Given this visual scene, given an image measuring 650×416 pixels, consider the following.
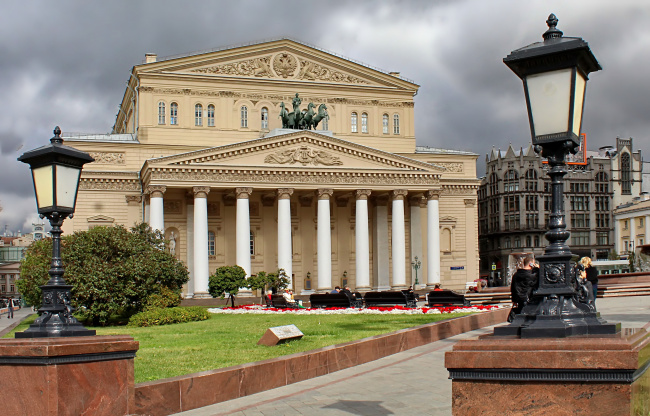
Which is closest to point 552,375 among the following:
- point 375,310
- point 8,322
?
point 375,310

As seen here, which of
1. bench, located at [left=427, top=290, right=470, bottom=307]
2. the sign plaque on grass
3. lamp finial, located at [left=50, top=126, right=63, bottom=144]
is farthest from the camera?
bench, located at [left=427, top=290, right=470, bottom=307]

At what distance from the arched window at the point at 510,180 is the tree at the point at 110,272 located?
7267 centimetres

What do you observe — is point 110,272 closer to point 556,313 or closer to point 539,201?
point 556,313

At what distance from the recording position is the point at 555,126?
6680 millimetres

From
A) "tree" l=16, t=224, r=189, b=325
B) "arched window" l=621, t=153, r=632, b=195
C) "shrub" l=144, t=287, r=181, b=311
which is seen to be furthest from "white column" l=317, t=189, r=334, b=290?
"arched window" l=621, t=153, r=632, b=195

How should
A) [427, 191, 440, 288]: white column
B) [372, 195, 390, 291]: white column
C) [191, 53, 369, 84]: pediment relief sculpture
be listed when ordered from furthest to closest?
[372, 195, 390, 291]: white column, [191, 53, 369, 84]: pediment relief sculpture, [427, 191, 440, 288]: white column

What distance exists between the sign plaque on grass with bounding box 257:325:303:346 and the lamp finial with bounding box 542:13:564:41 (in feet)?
41.0

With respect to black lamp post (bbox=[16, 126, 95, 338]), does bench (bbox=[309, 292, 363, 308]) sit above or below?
below

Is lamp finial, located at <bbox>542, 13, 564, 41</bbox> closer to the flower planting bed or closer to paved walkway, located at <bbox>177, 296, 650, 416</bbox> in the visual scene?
paved walkway, located at <bbox>177, 296, 650, 416</bbox>

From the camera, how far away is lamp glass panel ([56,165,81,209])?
1027cm

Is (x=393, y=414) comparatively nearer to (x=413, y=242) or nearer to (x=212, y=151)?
(x=212, y=151)

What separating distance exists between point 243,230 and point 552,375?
4898 cm

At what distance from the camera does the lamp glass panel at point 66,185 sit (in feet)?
33.7

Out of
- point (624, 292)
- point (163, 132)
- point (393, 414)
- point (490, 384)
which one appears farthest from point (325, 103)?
point (490, 384)
